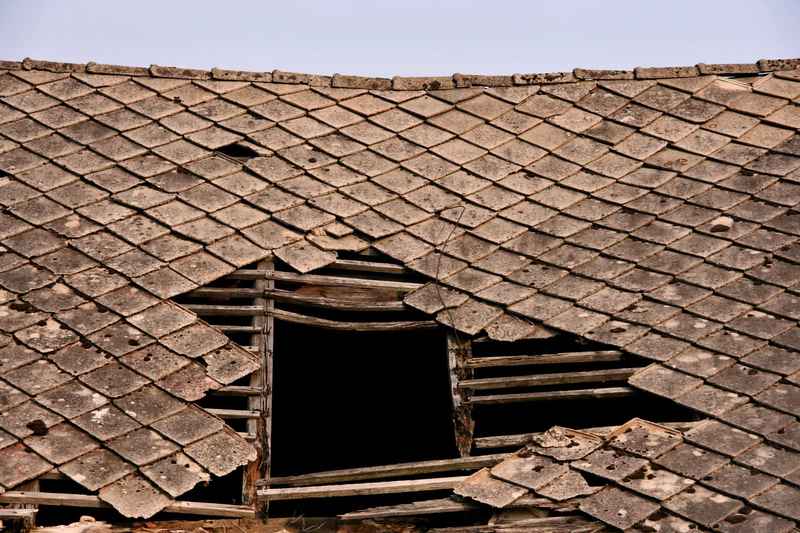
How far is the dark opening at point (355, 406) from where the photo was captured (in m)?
9.54

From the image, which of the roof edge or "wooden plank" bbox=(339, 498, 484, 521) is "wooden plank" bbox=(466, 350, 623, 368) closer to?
"wooden plank" bbox=(339, 498, 484, 521)

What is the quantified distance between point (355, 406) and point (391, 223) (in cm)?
211

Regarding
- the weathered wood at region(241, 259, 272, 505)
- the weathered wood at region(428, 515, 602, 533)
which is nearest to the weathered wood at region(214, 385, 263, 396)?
the weathered wood at region(241, 259, 272, 505)

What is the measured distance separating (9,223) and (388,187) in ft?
7.63

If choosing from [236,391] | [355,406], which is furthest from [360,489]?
[355,406]

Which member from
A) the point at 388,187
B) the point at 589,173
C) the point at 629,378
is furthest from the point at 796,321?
the point at 388,187

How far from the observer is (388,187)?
28.2 ft

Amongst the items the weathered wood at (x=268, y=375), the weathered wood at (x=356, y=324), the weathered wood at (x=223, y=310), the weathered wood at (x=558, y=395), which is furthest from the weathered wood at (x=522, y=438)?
the weathered wood at (x=223, y=310)

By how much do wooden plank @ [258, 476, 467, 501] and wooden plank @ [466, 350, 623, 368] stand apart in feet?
2.83

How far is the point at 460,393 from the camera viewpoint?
7152 mm

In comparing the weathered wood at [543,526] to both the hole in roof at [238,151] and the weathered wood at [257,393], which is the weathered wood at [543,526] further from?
the hole in roof at [238,151]

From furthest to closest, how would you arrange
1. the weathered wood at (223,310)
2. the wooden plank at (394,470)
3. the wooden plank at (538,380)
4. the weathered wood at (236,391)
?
the weathered wood at (223,310) < the wooden plank at (538,380) < the weathered wood at (236,391) < the wooden plank at (394,470)

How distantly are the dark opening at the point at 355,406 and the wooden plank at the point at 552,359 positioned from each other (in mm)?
2205

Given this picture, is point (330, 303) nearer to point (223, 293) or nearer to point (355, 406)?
point (223, 293)
